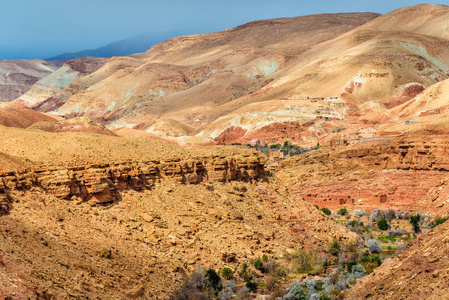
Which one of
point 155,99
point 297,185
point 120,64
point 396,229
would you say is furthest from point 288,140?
point 120,64

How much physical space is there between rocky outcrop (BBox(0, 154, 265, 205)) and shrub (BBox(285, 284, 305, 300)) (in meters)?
7.10

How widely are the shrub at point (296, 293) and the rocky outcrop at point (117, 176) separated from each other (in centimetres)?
710

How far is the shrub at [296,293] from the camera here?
2426 centimetres

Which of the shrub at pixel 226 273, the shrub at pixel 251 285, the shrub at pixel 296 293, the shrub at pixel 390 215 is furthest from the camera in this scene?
the shrub at pixel 390 215

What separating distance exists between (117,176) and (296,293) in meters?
8.15

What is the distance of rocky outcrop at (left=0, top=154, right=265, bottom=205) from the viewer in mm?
23688

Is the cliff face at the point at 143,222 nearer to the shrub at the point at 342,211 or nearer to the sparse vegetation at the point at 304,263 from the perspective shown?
the sparse vegetation at the point at 304,263

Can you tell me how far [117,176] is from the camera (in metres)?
25.9

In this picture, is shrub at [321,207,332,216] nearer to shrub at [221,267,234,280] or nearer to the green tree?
shrub at [221,267,234,280]

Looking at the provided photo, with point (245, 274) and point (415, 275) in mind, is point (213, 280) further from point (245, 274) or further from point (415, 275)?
point (415, 275)

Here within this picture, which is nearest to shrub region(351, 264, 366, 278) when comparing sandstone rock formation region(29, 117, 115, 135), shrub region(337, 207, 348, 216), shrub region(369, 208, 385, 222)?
shrub region(369, 208, 385, 222)

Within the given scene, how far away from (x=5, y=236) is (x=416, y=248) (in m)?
13.2

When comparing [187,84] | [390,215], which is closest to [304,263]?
[390,215]

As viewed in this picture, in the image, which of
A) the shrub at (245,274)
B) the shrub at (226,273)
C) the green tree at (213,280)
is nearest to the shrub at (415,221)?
the shrub at (245,274)
